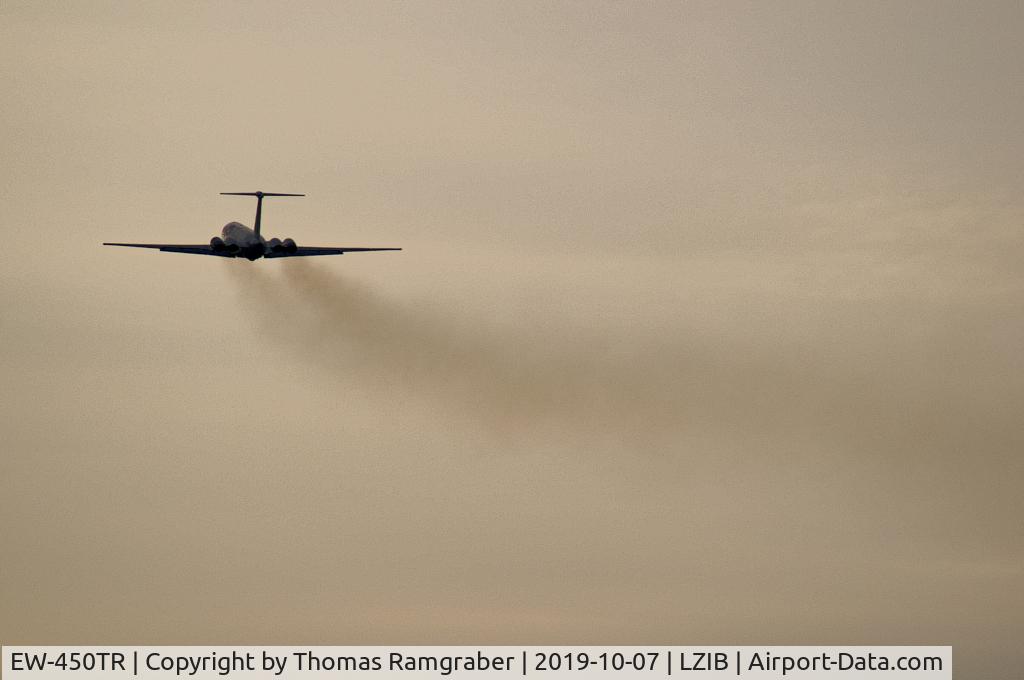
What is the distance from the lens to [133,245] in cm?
19662

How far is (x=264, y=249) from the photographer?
19512 centimetres
